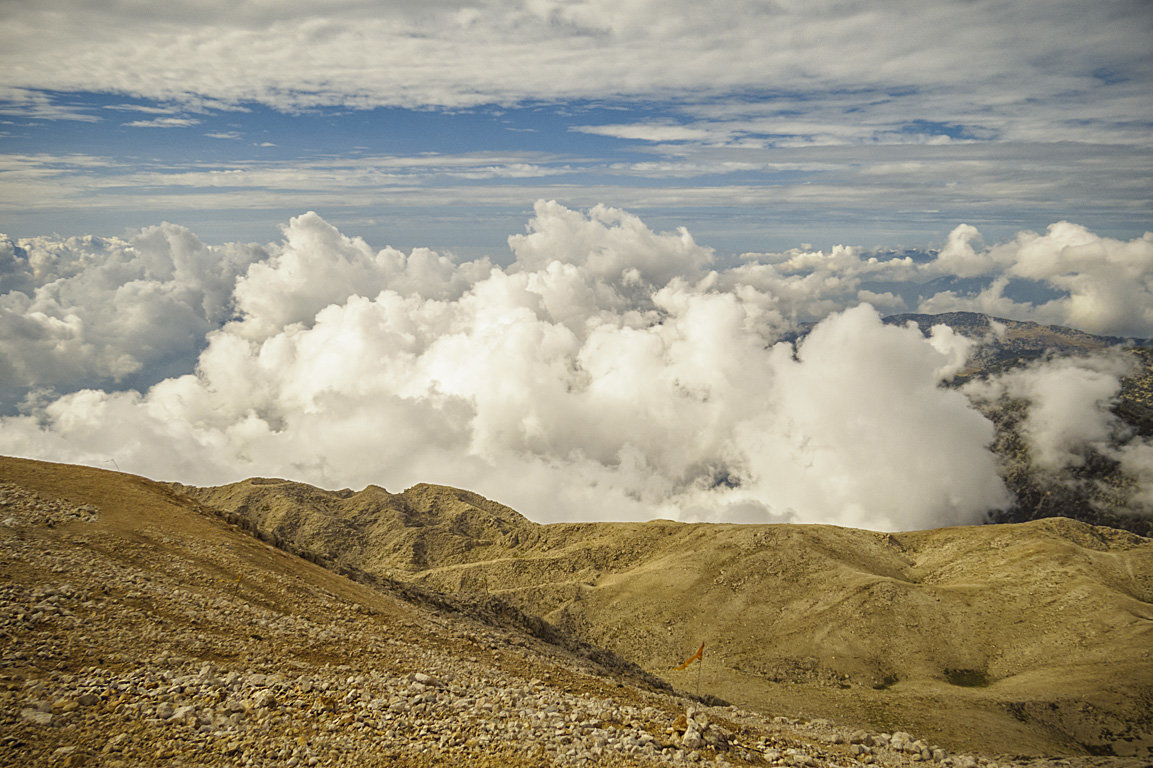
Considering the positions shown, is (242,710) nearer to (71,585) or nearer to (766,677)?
(71,585)

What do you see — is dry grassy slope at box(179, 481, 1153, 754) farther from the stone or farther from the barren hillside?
the stone

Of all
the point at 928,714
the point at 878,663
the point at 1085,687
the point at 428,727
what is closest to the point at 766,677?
the point at 878,663

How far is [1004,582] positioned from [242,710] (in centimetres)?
10637

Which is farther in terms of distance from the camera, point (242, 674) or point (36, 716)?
point (242, 674)

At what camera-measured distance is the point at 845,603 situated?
285 ft

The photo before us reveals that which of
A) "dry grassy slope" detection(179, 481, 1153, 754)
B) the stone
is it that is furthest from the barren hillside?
"dry grassy slope" detection(179, 481, 1153, 754)

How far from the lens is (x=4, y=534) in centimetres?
2591

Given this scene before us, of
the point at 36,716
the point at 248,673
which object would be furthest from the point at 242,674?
the point at 36,716

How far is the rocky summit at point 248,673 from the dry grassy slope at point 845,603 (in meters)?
37.7

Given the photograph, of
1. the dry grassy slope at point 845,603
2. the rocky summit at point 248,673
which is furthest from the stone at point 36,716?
the dry grassy slope at point 845,603

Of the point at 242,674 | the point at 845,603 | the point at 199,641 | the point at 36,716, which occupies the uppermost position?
the point at 36,716

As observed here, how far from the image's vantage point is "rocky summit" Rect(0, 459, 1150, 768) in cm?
1573

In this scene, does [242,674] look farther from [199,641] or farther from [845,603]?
[845,603]

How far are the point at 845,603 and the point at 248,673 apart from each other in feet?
278
